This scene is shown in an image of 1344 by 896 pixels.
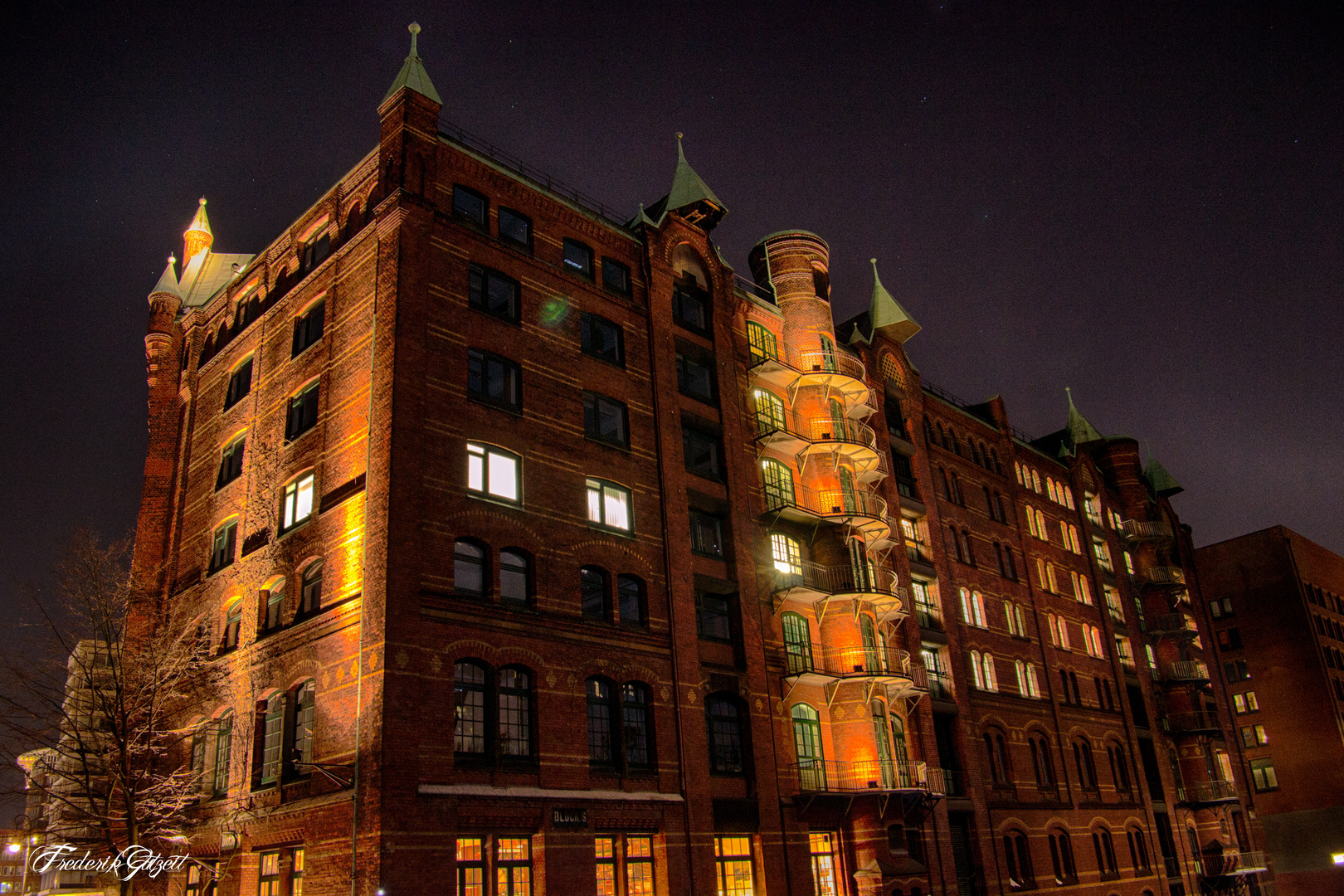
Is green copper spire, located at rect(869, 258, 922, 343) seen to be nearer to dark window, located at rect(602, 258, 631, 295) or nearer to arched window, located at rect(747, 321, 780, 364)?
arched window, located at rect(747, 321, 780, 364)

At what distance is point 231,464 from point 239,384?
279 cm

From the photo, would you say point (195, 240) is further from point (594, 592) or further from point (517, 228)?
point (594, 592)

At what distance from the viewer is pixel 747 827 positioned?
29156 millimetres

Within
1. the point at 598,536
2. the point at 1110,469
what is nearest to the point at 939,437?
the point at 1110,469

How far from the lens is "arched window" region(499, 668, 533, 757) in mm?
24891

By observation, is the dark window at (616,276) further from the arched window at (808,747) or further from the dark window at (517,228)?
the arched window at (808,747)

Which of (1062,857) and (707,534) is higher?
Result: (707,534)

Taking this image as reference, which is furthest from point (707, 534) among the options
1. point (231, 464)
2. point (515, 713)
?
point (231, 464)

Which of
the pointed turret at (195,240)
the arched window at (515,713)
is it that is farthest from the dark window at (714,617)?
the pointed turret at (195,240)

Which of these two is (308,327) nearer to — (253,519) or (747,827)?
(253,519)

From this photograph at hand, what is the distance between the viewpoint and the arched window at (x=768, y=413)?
36344mm

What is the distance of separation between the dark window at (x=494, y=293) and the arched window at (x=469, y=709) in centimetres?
977

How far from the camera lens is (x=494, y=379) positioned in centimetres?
2853

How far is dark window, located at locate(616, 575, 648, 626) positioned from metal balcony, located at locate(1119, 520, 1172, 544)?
38.2 m
